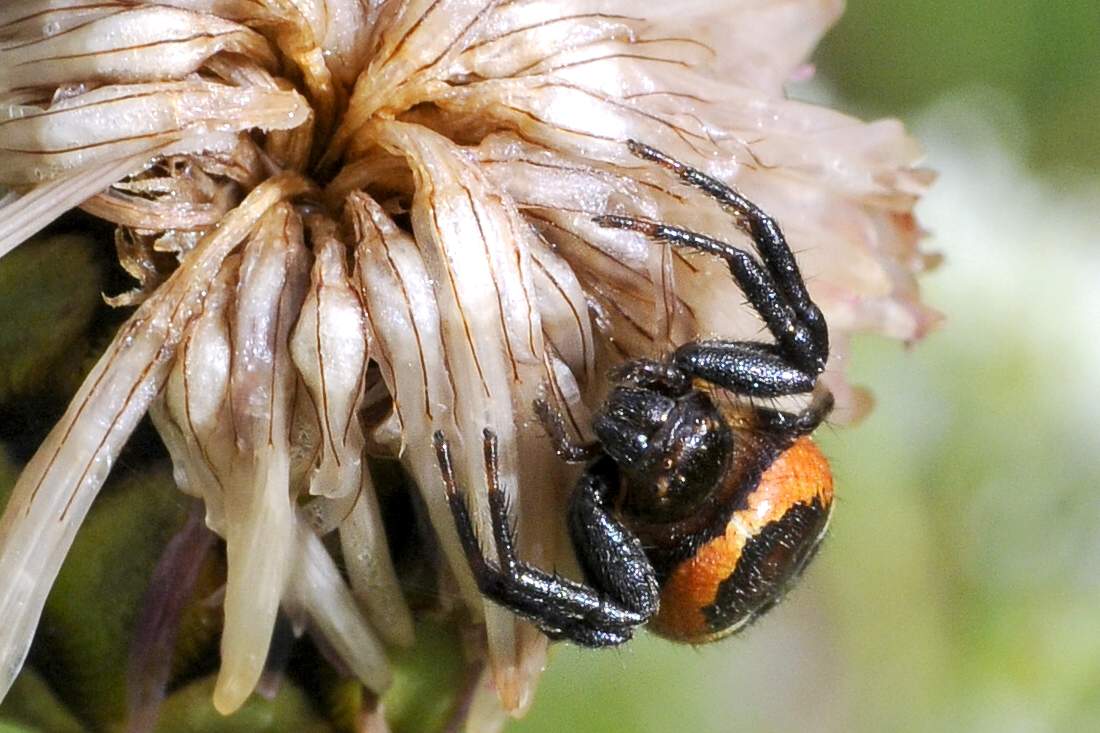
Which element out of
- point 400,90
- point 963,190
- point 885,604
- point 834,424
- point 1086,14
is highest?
point 400,90

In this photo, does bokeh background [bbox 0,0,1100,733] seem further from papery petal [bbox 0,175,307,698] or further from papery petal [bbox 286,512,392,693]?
papery petal [bbox 0,175,307,698]

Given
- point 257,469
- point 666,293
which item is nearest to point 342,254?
point 257,469

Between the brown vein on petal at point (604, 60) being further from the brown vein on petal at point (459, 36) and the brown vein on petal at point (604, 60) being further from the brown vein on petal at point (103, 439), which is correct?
the brown vein on petal at point (103, 439)

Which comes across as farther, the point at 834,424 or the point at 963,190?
the point at 963,190

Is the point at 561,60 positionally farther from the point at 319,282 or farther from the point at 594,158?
the point at 319,282

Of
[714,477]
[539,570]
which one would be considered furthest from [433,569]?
[714,477]

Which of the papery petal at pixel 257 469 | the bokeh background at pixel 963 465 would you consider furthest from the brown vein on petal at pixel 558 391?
the bokeh background at pixel 963 465

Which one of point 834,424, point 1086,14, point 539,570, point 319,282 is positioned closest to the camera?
point 319,282
